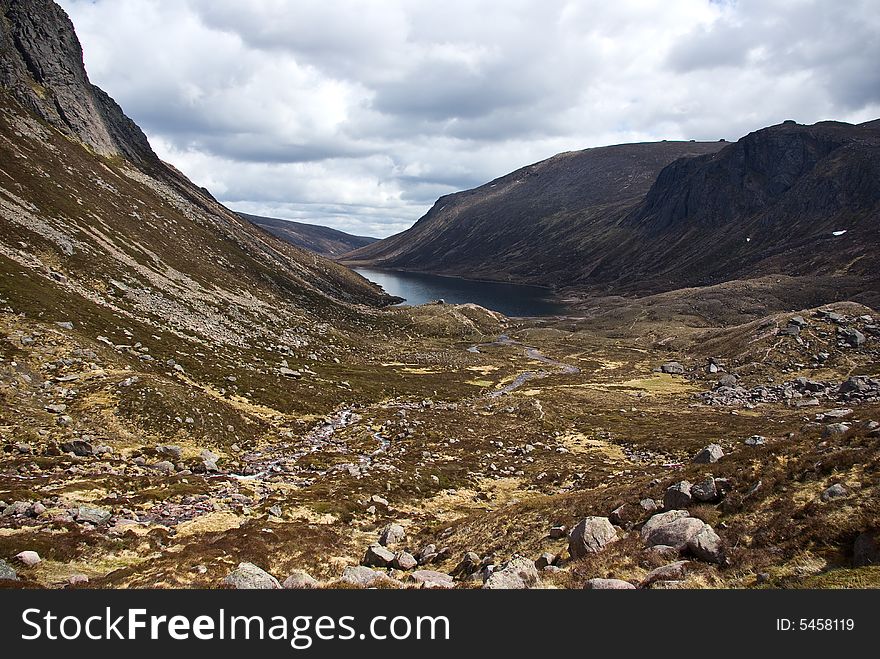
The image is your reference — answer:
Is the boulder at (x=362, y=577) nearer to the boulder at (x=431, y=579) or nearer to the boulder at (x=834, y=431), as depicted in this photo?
the boulder at (x=431, y=579)

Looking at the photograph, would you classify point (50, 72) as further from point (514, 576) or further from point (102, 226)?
point (514, 576)

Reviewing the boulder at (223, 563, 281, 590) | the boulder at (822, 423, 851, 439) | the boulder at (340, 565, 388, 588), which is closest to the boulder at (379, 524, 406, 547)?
the boulder at (340, 565, 388, 588)

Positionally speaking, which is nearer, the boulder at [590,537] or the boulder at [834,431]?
the boulder at [590,537]

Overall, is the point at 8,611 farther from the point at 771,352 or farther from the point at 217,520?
the point at 771,352

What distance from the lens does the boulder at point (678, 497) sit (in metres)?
20.2

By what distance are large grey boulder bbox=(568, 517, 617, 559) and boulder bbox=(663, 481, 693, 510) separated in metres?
3.32

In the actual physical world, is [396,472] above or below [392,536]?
below

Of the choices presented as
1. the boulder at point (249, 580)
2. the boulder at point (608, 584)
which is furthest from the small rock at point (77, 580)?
the boulder at point (608, 584)

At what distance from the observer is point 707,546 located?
15578 mm

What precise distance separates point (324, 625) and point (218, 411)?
33924mm

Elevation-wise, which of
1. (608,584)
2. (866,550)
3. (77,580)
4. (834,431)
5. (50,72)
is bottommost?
(77,580)

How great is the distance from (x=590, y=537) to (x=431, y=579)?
245 inches

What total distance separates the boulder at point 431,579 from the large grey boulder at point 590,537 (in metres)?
4.90

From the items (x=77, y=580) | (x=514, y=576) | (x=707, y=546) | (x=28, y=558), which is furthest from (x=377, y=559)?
(x=707, y=546)
